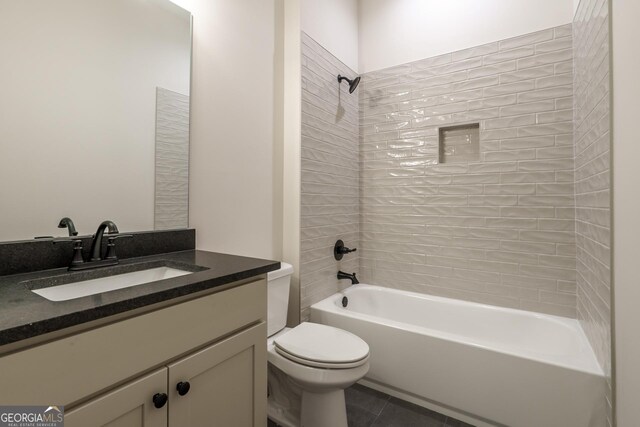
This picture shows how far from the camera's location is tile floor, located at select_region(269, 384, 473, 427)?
1.60 meters

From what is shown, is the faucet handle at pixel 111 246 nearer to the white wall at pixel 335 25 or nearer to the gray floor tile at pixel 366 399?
the gray floor tile at pixel 366 399

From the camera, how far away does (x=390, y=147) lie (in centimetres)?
242

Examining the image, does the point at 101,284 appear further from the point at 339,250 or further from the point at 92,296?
the point at 339,250

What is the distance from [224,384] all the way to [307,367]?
17.6 inches

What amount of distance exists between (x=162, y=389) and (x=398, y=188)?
2027mm

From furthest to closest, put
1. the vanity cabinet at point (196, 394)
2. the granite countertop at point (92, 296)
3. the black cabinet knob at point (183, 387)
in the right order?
the black cabinet knob at point (183, 387) → the vanity cabinet at point (196, 394) → the granite countertop at point (92, 296)

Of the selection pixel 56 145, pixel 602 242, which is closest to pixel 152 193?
pixel 56 145

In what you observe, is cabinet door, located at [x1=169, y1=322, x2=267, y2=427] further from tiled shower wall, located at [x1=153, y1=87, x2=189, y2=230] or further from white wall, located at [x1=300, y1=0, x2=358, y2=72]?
white wall, located at [x1=300, y1=0, x2=358, y2=72]

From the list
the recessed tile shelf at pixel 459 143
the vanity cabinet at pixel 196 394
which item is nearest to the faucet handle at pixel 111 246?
the vanity cabinet at pixel 196 394

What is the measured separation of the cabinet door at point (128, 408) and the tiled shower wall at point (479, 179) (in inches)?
76.2

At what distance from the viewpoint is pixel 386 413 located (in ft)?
Result: 5.50

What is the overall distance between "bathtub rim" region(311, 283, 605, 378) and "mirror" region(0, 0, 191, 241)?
113 centimetres

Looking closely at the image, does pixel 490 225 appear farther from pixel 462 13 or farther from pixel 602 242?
pixel 462 13

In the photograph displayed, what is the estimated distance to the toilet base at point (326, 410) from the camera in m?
1.40
